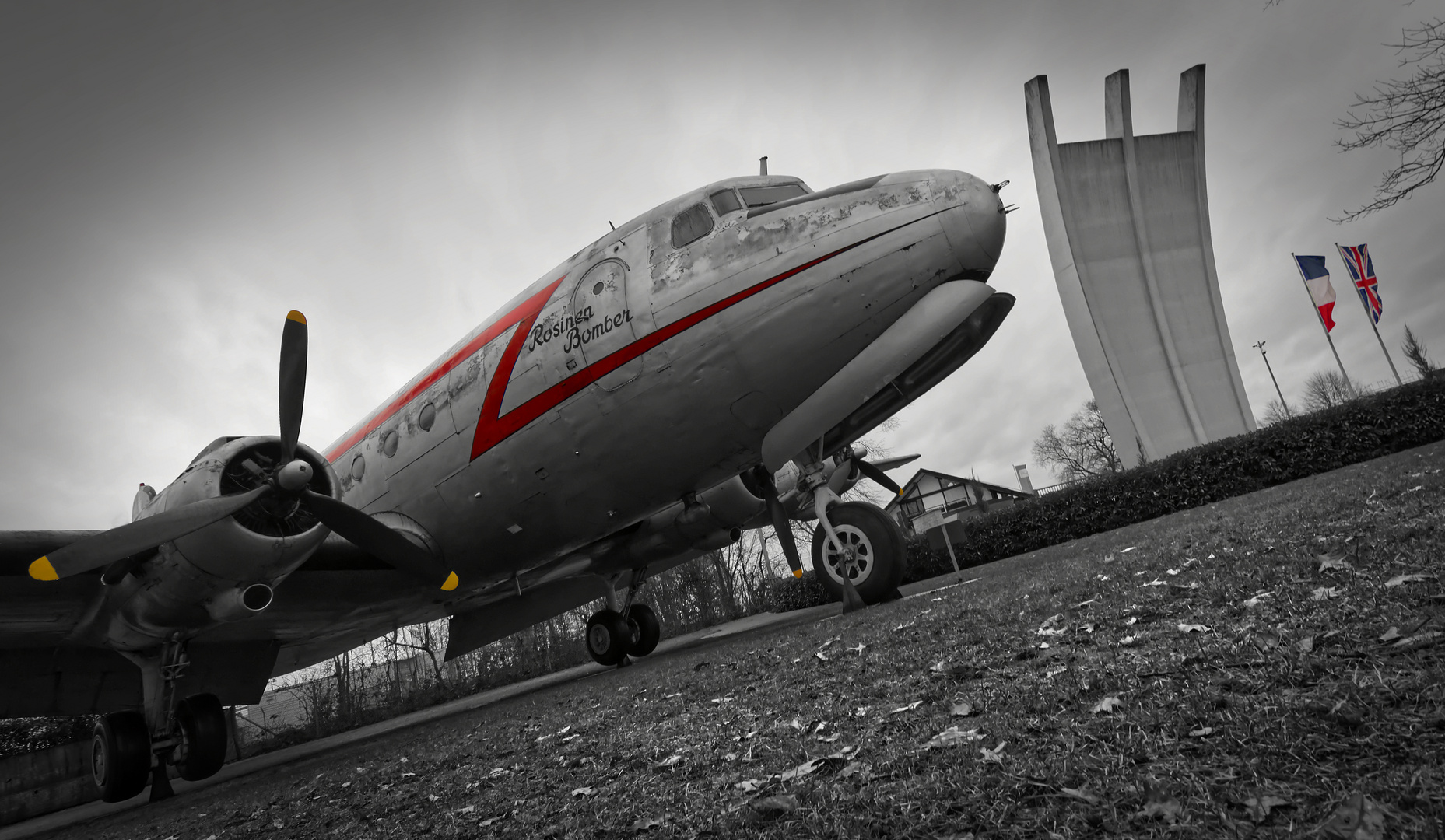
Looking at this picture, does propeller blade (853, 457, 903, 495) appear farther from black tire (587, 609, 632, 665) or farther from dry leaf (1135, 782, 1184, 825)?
dry leaf (1135, 782, 1184, 825)

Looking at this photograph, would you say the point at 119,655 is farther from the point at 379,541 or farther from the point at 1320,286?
the point at 1320,286

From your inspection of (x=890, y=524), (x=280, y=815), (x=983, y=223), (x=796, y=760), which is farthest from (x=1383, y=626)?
(x=890, y=524)

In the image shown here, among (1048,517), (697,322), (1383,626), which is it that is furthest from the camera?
(1048,517)

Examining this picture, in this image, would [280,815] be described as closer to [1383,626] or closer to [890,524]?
[1383,626]

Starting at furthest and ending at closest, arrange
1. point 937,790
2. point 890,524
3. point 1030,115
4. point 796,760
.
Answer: point 1030,115 < point 890,524 < point 796,760 < point 937,790

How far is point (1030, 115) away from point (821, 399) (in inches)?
1072

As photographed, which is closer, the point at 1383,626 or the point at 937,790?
the point at 937,790

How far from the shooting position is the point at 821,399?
7.35 meters

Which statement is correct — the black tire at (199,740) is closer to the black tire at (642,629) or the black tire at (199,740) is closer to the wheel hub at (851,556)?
the black tire at (642,629)

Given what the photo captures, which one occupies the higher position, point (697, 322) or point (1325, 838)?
point (697, 322)

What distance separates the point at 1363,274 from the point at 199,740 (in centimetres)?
3561

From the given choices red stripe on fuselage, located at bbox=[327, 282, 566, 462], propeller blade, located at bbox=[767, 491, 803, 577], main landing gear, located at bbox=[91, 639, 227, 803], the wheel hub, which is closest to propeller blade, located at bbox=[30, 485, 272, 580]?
main landing gear, located at bbox=[91, 639, 227, 803]

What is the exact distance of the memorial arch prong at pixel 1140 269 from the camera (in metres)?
28.1

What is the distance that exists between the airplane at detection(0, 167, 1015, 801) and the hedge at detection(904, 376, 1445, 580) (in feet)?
36.6
